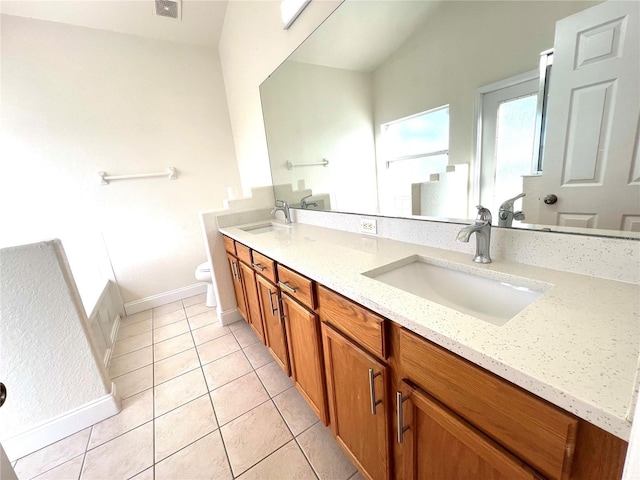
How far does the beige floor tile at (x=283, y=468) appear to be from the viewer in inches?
44.4

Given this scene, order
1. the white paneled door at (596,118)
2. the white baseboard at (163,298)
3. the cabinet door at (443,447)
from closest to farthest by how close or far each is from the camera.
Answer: the cabinet door at (443,447) < the white paneled door at (596,118) < the white baseboard at (163,298)

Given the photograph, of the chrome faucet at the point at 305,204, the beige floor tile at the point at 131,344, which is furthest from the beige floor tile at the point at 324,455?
the beige floor tile at the point at 131,344

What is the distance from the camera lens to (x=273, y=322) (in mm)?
1518

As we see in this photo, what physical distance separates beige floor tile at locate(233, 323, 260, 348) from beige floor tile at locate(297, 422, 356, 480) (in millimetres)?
932

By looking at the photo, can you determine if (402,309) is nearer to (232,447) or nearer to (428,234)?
(428,234)

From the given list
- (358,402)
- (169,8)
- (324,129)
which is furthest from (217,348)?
(169,8)

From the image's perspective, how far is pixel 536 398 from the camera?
44 centimetres

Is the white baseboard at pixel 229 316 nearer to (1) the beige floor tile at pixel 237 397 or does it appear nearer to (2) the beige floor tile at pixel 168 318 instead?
(2) the beige floor tile at pixel 168 318

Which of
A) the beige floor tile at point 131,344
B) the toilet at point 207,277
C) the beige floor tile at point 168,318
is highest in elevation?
the toilet at point 207,277

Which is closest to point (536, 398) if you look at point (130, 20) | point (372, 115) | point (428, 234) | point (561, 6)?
point (428, 234)

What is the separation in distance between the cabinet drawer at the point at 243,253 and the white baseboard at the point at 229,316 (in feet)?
2.45

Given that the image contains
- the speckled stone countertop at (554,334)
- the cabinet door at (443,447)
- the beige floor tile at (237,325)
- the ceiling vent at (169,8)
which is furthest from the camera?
the beige floor tile at (237,325)

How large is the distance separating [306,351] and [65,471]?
1286 mm

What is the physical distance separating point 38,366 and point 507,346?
198 centimetres
